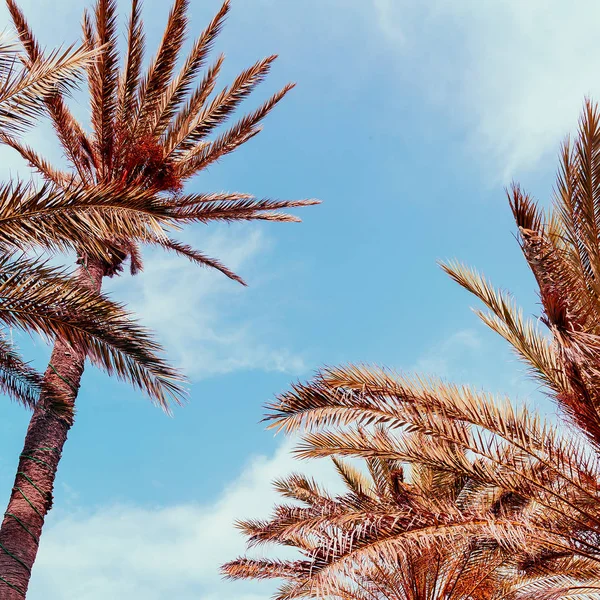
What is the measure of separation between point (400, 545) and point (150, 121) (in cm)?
732

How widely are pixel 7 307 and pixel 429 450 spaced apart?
4.58 metres

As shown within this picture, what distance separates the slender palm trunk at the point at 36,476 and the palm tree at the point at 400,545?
2.69 metres

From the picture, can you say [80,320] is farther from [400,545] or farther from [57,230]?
[400,545]

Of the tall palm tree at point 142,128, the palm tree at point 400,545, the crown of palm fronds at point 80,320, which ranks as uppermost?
the tall palm tree at point 142,128

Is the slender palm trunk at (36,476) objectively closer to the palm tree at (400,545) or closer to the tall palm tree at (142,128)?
the tall palm tree at (142,128)

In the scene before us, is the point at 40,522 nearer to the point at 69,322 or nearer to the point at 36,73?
the point at 69,322

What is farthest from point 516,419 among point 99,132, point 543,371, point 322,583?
point 99,132

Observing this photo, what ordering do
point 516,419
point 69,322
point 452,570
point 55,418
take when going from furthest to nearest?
point 452,570 < point 55,418 < point 516,419 < point 69,322

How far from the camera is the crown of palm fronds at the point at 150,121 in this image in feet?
30.6

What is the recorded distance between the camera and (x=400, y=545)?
608cm

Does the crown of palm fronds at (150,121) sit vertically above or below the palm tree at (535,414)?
above

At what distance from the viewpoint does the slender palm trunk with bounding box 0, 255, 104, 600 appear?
6.34m

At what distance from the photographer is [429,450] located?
6.81m

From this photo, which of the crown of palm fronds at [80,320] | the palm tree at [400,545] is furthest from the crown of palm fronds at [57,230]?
the palm tree at [400,545]
